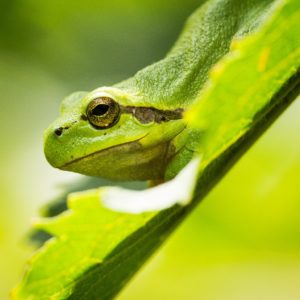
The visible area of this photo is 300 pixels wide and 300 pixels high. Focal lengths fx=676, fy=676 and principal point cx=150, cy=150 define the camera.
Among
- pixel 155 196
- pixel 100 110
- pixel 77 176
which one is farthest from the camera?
pixel 77 176

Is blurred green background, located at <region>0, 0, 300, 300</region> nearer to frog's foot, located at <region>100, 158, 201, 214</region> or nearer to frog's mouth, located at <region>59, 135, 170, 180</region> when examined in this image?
frog's mouth, located at <region>59, 135, 170, 180</region>

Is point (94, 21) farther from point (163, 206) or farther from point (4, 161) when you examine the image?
point (163, 206)

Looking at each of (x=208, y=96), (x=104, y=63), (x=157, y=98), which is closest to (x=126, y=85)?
(x=157, y=98)

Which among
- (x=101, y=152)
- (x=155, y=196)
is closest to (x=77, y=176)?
(x=101, y=152)

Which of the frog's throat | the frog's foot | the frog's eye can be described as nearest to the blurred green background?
the frog's throat

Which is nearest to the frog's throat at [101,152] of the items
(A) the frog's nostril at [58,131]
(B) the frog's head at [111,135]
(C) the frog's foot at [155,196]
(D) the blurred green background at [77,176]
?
(B) the frog's head at [111,135]

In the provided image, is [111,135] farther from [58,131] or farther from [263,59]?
[263,59]

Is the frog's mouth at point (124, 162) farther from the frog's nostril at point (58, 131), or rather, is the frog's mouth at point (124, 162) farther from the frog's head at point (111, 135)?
the frog's nostril at point (58, 131)
